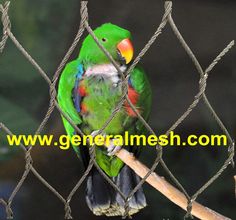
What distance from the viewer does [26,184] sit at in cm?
99

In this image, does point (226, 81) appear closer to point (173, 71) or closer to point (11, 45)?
point (173, 71)

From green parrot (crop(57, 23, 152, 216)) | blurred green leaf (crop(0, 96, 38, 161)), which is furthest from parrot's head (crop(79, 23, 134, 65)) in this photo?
blurred green leaf (crop(0, 96, 38, 161))

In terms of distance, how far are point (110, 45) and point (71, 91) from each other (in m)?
0.13

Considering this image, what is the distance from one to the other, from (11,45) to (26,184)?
311 millimetres

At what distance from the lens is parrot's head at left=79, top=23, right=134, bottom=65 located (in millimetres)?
941

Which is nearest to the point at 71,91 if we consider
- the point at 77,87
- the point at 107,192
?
the point at 77,87

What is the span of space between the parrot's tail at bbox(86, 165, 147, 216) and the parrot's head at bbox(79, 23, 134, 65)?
0.24m

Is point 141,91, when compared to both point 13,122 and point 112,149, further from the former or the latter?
point 13,122

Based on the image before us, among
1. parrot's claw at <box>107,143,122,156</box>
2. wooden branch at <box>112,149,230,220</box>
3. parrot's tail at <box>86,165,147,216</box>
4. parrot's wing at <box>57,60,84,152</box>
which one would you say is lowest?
parrot's tail at <box>86,165,147,216</box>

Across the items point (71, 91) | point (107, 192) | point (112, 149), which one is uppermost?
Result: point (71, 91)

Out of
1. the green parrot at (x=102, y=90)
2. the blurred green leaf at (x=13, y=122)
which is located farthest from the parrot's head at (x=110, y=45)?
the blurred green leaf at (x=13, y=122)

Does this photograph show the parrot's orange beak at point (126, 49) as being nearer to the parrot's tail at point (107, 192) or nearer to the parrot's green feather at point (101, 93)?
the parrot's green feather at point (101, 93)

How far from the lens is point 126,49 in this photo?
0.94 meters

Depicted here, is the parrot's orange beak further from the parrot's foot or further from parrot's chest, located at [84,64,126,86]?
the parrot's foot
